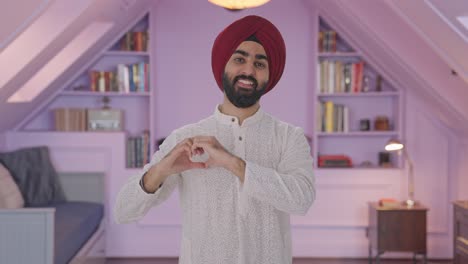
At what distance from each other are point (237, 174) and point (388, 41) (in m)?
3.13

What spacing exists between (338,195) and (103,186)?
6.64 ft

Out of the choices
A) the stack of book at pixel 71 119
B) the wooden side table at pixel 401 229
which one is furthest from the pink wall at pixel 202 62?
the wooden side table at pixel 401 229

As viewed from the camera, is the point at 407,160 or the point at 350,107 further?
the point at 350,107

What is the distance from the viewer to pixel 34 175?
476 centimetres

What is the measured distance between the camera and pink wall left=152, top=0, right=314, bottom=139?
5449mm

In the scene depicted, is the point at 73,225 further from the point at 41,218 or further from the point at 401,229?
the point at 401,229

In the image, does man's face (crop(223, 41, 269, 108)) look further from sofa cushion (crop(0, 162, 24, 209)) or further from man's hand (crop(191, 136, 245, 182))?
sofa cushion (crop(0, 162, 24, 209))

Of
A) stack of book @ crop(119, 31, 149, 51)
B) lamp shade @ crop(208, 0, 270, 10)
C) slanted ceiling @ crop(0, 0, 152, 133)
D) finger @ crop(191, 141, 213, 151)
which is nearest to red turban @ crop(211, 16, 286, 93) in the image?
finger @ crop(191, 141, 213, 151)

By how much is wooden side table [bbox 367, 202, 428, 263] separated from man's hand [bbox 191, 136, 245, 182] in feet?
11.0

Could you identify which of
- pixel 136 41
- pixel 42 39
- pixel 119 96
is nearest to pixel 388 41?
pixel 136 41

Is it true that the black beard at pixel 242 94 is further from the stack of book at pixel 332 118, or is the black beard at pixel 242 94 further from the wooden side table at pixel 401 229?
the stack of book at pixel 332 118

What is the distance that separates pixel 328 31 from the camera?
526cm

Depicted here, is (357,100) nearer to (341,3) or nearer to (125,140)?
(341,3)

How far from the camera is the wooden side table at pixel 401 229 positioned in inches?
178
